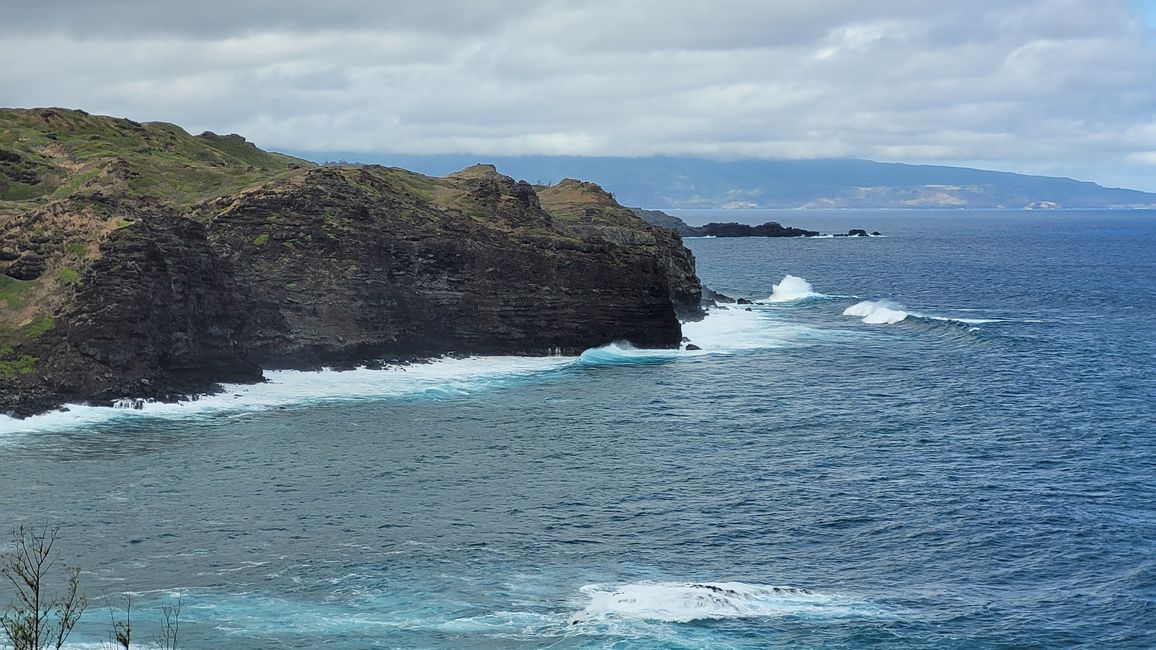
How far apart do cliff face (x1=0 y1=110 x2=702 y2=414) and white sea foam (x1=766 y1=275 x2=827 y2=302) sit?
4660cm

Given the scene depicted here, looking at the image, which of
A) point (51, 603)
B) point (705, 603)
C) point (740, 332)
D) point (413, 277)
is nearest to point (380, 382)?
point (413, 277)

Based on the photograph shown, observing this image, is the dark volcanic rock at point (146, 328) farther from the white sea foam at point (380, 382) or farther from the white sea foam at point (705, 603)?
the white sea foam at point (705, 603)

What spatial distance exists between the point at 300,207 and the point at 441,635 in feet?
203

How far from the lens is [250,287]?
282 feet

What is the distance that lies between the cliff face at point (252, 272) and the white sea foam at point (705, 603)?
42.4 m


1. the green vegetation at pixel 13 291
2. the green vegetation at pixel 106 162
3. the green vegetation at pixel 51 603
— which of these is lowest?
the green vegetation at pixel 51 603

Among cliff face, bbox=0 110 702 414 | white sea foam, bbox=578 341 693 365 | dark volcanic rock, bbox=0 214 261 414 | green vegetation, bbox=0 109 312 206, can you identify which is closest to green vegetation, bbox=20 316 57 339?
cliff face, bbox=0 110 702 414

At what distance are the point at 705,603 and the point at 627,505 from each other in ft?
42.5

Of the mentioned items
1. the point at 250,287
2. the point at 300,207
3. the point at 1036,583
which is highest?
the point at 300,207

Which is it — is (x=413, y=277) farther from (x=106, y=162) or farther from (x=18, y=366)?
(x=18, y=366)

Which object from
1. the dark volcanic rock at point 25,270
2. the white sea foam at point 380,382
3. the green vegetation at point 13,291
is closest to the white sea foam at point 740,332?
the white sea foam at point 380,382

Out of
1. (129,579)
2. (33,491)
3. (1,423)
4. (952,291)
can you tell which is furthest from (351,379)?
(952,291)

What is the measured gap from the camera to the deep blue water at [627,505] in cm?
3750

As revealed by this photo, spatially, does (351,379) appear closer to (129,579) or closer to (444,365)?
(444,365)
